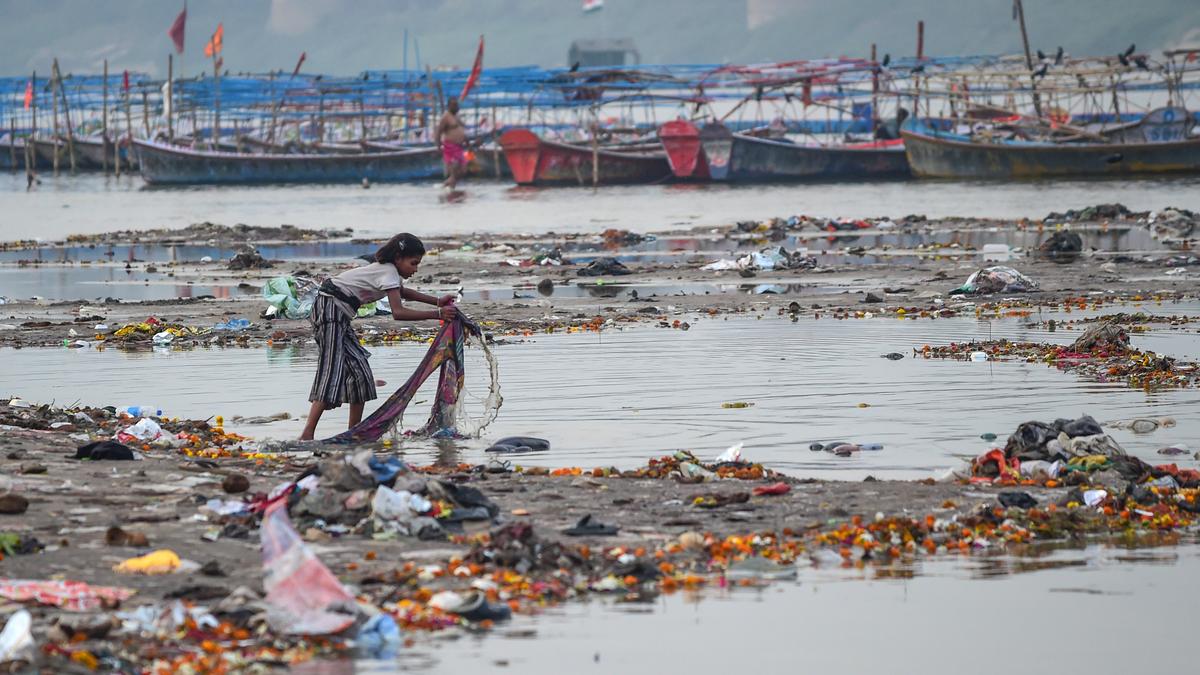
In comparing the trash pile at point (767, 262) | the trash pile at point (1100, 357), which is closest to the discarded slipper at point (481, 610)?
the trash pile at point (1100, 357)

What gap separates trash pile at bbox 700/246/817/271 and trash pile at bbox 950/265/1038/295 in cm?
351

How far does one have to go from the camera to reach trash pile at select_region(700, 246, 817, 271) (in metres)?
20.3

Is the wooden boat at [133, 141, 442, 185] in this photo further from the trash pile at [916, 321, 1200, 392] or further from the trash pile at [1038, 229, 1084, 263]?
the trash pile at [916, 321, 1200, 392]

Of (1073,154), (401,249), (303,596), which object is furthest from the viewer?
(1073,154)

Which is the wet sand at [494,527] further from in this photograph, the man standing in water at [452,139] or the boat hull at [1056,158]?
the boat hull at [1056,158]

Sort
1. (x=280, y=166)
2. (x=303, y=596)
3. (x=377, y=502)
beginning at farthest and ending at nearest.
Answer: (x=280, y=166) → (x=377, y=502) → (x=303, y=596)

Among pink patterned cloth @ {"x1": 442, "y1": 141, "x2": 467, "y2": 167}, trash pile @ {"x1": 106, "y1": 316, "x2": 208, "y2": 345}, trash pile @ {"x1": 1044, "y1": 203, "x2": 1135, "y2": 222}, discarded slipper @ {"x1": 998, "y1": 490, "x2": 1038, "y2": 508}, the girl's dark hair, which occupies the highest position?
pink patterned cloth @ {"x1": 442, "y1": 141, "x2": 467, "y2": 167}

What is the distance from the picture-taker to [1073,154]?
41.5 m

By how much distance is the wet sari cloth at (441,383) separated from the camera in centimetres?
982

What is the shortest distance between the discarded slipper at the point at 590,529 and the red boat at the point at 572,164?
40.6 m

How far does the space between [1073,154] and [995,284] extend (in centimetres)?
2595

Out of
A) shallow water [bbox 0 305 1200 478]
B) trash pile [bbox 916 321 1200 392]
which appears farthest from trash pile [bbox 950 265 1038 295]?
trash pile [bbox 916 321 1200 392]

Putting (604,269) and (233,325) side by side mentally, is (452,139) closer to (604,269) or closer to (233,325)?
(604,269)

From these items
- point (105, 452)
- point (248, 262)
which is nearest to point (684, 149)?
point (248, 262)
